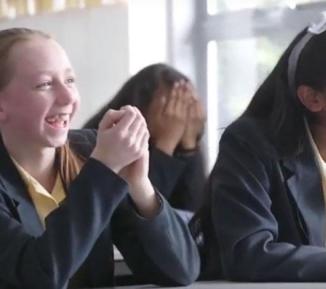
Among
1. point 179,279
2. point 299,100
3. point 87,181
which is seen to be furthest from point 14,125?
point 299,100

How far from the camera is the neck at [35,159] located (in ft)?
3.95

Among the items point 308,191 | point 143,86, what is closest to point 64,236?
point 308,191

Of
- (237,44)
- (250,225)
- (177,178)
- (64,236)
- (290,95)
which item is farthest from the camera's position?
(237,44)

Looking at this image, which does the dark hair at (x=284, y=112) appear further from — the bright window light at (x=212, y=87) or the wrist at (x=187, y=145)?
the bright window light at (x=212, y=87)

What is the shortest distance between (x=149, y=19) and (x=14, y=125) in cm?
180

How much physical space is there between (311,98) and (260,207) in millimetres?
218

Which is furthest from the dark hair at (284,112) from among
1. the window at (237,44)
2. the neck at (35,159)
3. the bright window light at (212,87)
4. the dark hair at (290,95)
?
the bright window light at (212,87)

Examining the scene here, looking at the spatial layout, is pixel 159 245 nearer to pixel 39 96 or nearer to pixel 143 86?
pixel 39 96

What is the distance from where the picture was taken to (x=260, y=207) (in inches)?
51.8

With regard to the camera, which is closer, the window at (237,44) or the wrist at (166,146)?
the wrist at (166,146)

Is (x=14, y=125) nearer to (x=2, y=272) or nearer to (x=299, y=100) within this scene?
(x=2, y=272)

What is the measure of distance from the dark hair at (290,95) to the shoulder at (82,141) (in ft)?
0.95

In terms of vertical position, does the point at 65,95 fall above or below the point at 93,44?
above

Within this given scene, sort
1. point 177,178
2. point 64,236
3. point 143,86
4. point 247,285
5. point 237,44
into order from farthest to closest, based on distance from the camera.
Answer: point 237,44
point 143,86
point 177,178
point 247,285
point 64,236
